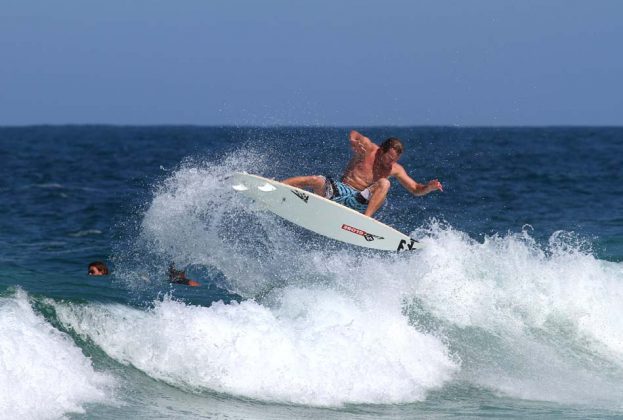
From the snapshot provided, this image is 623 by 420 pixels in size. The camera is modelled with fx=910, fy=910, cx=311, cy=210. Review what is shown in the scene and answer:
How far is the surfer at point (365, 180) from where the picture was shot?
10.8 metres

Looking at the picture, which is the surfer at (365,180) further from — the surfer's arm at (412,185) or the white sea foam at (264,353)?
the white sea foam at (264,353)

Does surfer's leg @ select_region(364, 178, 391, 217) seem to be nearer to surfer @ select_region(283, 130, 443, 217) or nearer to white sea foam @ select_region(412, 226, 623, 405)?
surfer @ select_region(283, 130, 443, 217)

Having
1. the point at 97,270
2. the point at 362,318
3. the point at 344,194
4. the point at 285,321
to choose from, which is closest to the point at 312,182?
the point at 344,194

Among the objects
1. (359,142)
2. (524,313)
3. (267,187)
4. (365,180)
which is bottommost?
(524,313)

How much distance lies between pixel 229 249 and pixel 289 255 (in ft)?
3.48

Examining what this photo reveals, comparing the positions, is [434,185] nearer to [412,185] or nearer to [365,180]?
[412,185]

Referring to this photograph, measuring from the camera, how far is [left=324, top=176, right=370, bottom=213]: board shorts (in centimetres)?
1102

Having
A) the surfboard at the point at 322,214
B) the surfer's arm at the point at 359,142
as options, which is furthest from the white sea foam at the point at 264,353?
the surfer's arm at the point at 359,142

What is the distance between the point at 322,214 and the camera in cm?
1099

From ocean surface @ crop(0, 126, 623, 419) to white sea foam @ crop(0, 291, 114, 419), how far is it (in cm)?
2

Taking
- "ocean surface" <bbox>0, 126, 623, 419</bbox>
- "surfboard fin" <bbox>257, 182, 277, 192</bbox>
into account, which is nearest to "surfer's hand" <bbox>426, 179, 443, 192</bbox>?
"ocean surface" <bbox>0, 126, 623, 419</bbox>

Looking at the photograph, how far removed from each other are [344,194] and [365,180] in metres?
0.31

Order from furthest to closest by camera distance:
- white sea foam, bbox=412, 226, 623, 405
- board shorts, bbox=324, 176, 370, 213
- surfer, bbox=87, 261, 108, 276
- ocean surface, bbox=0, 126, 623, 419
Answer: surfer, bbox=87, 261, 108, 276, board shorts, bbox=324, 176, 370, 213, white sea foam, bbox=412, 226, 623, 405, ocean surface, bbox=0, 126, 623, 419

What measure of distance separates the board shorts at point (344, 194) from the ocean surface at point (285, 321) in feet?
3.04
